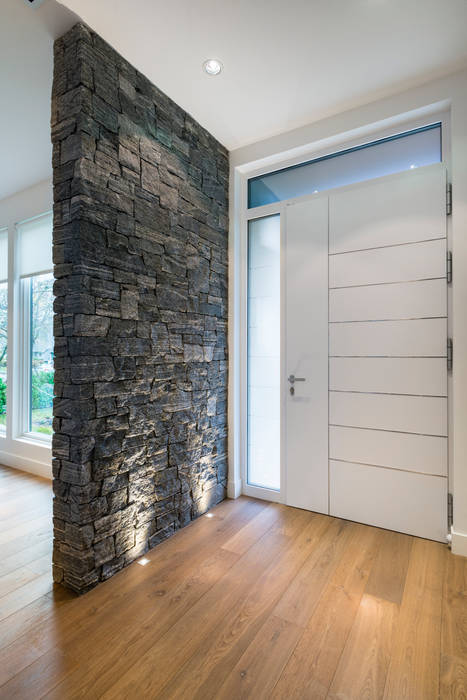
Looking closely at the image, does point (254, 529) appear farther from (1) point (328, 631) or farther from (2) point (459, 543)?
(2) point (459, 543)

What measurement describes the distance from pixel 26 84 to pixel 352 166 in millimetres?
2230

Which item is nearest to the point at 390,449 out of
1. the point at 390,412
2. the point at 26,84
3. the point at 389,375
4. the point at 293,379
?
the point at 390,412

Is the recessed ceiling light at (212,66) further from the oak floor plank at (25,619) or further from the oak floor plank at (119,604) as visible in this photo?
the oak floor plank at (25,619)

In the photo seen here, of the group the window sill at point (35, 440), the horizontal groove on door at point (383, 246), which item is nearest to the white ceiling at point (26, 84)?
the horizontal groove on door at point (383, 246)

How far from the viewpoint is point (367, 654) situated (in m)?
1.45

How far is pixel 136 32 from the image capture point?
6.21 ft

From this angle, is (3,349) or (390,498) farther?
(3,349)

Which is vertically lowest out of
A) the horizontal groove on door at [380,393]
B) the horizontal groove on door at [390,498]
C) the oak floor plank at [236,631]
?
the oak floor plank at [236,631]

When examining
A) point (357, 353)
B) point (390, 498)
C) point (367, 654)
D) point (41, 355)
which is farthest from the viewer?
point (41, 355)

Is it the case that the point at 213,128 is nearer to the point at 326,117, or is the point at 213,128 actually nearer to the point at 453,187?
the point at 326,117

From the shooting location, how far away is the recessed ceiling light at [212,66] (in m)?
2.09

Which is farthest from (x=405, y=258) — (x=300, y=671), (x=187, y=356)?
(x=300, y=671)

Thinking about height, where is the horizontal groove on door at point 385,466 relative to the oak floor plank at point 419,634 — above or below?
above

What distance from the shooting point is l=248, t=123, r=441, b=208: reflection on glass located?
2.37 metres
